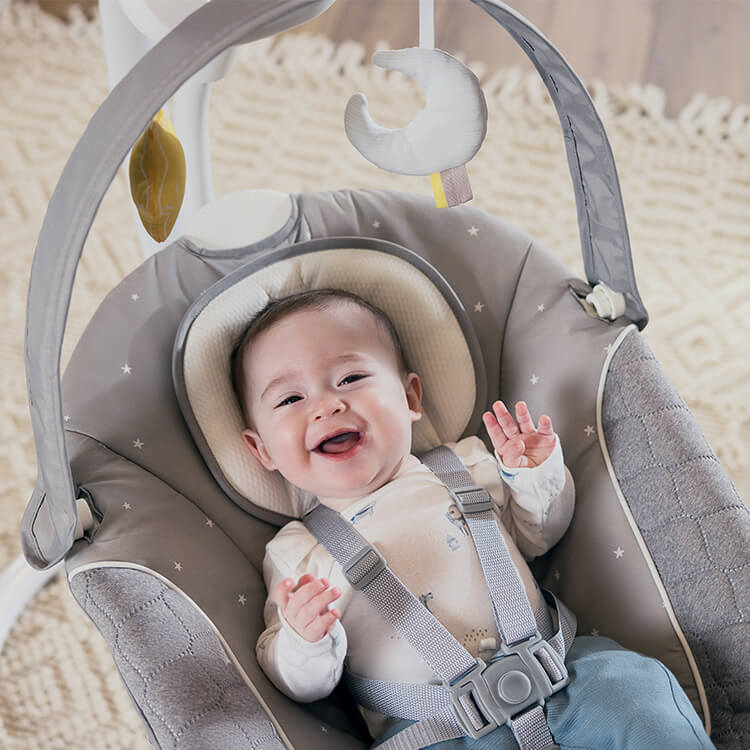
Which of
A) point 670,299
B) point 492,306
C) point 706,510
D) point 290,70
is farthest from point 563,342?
point 290,70

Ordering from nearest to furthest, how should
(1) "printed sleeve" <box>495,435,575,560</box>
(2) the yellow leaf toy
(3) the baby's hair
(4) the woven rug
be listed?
(2) the yellow leaf toy, (1) "printed sleeve" <box>495,435,575,560</box>, (3) the baby's hair, (4) the woven rug

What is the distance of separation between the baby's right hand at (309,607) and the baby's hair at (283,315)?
1.00 ft

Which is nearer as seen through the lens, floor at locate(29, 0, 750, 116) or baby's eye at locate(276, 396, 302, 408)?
baby's eye at locate(276, 396, 302, 408)

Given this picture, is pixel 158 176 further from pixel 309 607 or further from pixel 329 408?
pixel 309 607

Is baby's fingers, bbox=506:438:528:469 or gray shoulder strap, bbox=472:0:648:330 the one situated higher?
gray shoulder strap, bbox=472:0:648:330

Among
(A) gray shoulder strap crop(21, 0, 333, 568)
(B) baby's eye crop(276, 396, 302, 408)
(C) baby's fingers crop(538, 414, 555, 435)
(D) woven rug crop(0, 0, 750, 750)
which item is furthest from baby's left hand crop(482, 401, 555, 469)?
(D) woven rug crop(0, 0, 750, 750)

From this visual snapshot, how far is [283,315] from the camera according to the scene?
1.16 meters

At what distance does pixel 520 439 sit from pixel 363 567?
219 mm

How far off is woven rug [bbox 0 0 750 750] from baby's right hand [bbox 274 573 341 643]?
27.0 inches

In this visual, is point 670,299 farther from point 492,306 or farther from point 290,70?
point 290,70

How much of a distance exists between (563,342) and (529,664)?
39 centimetres

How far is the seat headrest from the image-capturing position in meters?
1.16

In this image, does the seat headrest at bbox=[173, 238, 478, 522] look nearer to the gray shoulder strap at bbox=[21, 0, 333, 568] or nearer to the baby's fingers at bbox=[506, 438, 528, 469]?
the baby's fingers at bbox=[506, 438, 528, 469]

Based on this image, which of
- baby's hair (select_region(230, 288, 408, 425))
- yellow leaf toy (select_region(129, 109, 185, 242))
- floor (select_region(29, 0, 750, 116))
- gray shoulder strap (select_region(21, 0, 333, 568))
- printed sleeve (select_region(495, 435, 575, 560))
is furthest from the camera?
floor (select_region(29, 0, 750, 116))
